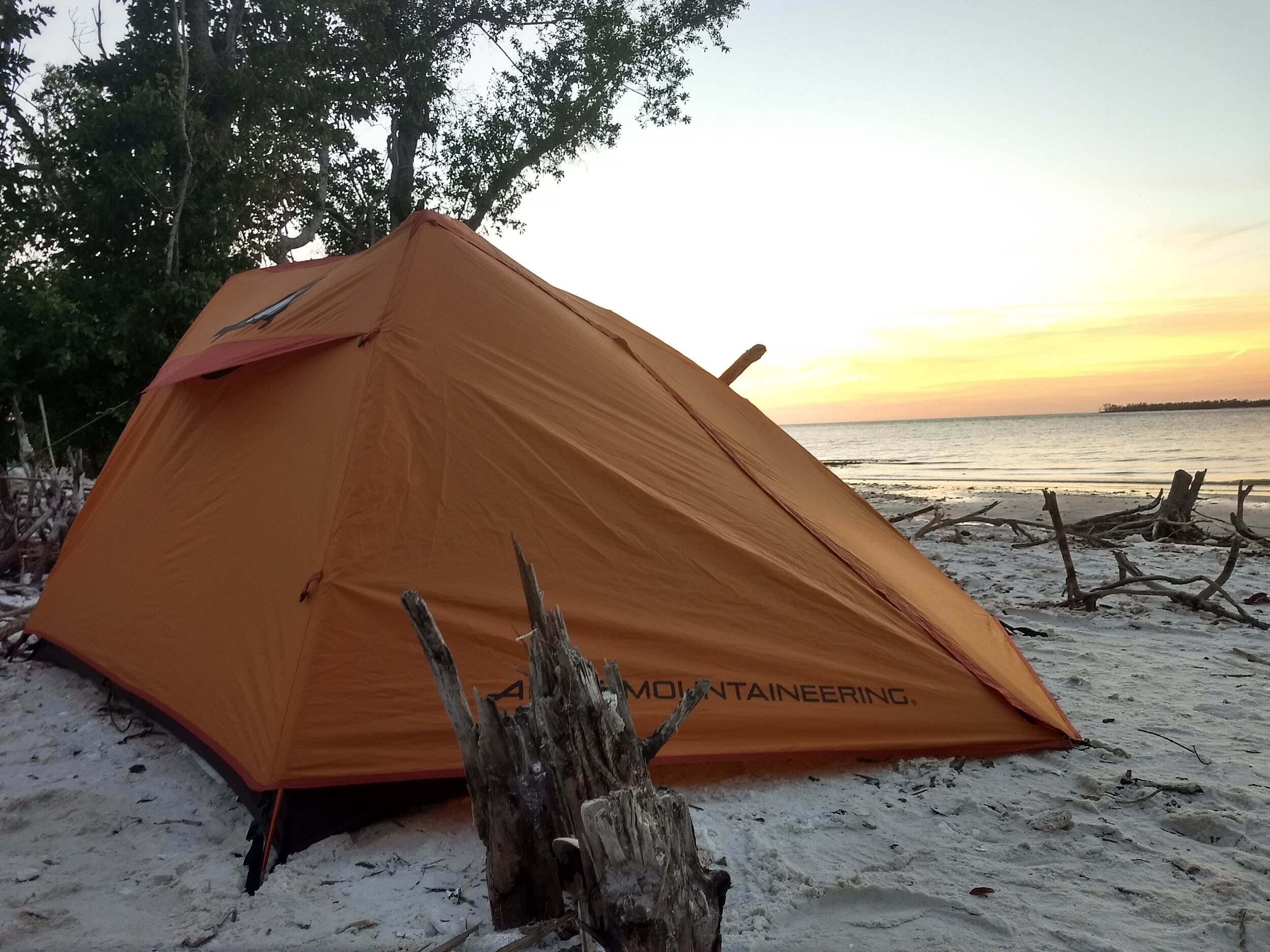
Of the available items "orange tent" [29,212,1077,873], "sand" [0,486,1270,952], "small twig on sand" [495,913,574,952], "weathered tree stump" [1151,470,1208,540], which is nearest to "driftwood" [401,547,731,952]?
"small twig on sand" [495,913,574,952]

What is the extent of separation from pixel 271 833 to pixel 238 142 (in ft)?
33.1

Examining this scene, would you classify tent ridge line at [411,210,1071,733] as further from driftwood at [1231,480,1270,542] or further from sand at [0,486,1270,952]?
driftwood at [1231,480,1270,542]

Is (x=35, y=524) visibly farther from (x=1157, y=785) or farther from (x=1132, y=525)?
(x=1132, y=525)

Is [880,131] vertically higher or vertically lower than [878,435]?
higher

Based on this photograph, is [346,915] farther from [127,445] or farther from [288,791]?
[127,445]

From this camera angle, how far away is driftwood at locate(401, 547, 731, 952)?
139 cm

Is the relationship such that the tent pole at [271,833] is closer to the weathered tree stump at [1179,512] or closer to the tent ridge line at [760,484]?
the tent ridge line at [760,484]

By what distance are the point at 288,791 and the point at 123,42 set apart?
11.6 m

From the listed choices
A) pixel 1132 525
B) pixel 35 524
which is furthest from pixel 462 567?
pixel 1132 525

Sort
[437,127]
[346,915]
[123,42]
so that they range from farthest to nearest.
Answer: [437,127] < [123,42] < [346,915]

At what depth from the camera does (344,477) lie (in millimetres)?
2414

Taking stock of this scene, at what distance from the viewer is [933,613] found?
288 cm

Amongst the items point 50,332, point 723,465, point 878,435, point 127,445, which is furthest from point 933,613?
point 878,435

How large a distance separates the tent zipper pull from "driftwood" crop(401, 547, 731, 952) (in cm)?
73
